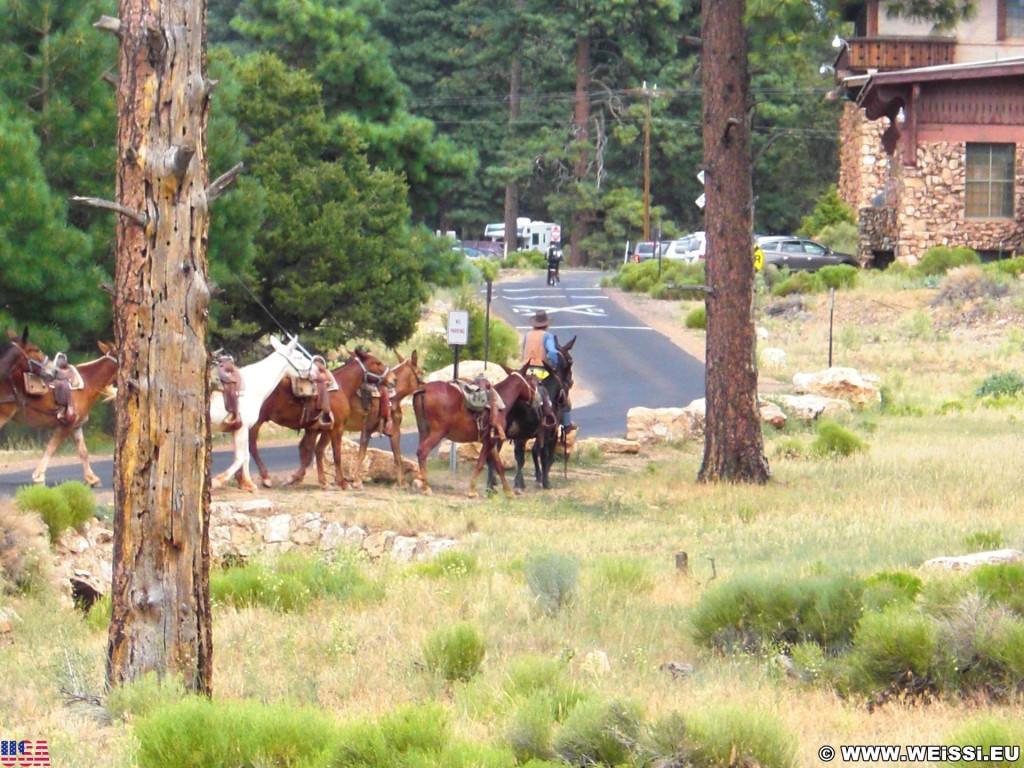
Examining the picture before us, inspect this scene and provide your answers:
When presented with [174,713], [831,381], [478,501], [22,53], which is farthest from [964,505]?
[22,53]

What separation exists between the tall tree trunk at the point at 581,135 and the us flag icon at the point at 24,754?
63563 mm

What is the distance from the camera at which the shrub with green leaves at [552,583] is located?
1083 cm

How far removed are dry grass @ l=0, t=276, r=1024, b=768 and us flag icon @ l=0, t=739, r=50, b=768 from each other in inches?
3.1

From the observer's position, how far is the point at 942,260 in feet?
142

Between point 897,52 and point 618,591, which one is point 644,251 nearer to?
point 897,52

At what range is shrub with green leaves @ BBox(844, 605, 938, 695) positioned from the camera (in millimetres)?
8438

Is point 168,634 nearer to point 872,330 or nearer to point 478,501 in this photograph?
point 478,501

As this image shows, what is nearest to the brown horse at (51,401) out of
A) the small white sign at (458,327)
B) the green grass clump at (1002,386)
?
the small white sign at (458,327)

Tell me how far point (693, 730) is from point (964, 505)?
9905 millimetres

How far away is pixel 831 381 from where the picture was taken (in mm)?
29000

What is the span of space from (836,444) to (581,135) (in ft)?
167

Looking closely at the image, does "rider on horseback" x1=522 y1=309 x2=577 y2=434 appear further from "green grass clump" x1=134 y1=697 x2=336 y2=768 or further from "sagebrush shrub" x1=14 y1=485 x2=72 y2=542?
"green grass clump" x1=134 y1=697 x2=336 y2=768

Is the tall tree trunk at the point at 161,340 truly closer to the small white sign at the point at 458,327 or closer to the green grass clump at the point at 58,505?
the green grass clump at the point at 58,505

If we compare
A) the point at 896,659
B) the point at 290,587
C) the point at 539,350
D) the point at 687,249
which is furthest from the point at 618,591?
the point at 687,249
